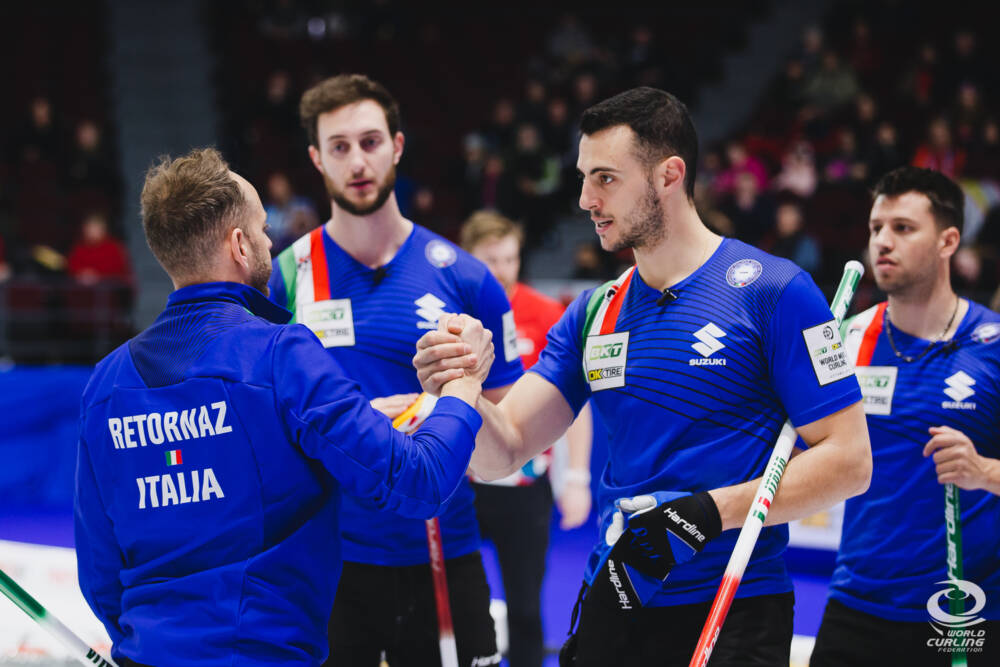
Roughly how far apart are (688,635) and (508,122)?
11114 mm

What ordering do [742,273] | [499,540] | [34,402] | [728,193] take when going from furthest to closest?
1. [728,193]
2. [34,402]
3. [499,540]
4. [742,273]

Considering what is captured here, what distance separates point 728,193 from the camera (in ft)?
36.0

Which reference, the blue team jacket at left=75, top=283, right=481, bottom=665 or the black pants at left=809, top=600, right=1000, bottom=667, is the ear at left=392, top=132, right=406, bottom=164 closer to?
the blue team jacket at left=75, top=283, right=481, bottom=665

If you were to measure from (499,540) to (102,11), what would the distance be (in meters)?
14.3

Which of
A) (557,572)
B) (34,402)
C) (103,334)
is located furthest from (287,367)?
(103,334)

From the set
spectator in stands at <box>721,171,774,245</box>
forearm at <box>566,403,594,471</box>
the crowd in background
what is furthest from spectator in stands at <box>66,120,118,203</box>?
forearm at <box>566,403,594,471</box>

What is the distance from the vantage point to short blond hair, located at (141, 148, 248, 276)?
93.0 inches

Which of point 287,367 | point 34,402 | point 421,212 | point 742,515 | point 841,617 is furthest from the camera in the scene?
point 421,212

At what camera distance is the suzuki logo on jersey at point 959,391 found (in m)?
3.38

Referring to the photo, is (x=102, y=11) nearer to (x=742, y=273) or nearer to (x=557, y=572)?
(x=557, y=572)

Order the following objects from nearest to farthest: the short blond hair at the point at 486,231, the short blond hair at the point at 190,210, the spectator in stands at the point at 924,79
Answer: the short blond hair at the point at 190,210
the short blond hair at the point at 486,231
the spectator in stands at the point at 924,79

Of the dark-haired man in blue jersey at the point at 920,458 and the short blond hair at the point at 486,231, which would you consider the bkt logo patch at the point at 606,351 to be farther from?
the short blond hair at the point at 486,231

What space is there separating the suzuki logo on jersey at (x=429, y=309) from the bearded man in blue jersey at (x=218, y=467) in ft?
3.76

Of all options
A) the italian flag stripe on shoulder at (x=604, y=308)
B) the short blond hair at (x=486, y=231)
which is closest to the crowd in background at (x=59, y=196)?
the short blond hair at (x=486, y=231)
